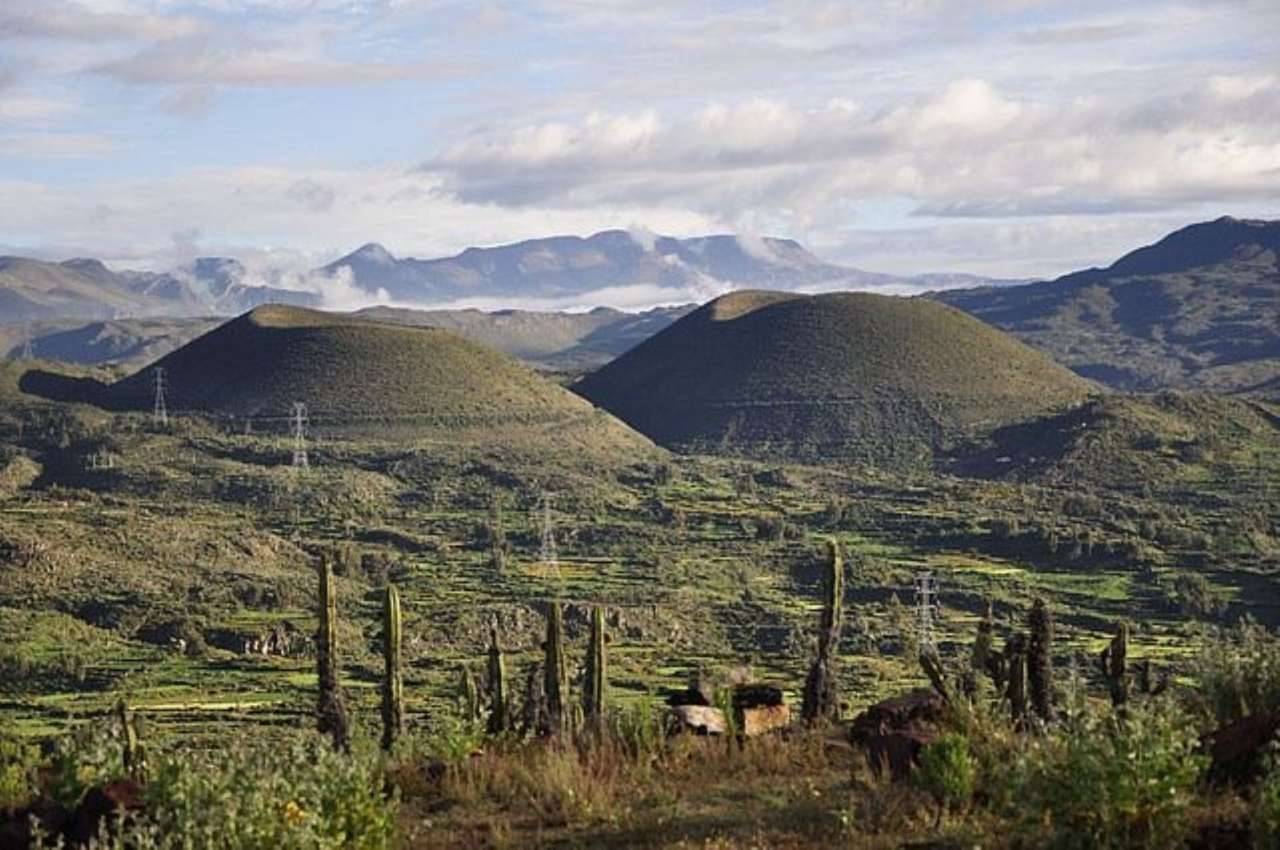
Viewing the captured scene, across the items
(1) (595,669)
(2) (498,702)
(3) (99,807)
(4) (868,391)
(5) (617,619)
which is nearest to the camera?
(3) (99,807)

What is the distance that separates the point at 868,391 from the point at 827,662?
160 meters

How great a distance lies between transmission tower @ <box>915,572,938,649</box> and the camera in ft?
212

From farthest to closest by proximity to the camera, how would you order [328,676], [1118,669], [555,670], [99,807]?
[328,676] → [555,670] → [1118,669] → [99,807]

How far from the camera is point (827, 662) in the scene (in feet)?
66.5

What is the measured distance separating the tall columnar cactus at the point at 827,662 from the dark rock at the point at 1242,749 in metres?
6.48

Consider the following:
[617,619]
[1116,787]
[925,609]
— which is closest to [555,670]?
[1116,787]

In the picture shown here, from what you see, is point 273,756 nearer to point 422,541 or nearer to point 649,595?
point 649,595

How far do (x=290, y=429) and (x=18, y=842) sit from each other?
149432 mm

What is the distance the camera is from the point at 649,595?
87250 millimetres

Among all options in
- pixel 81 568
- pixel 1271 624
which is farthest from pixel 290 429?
pixel 1271 624

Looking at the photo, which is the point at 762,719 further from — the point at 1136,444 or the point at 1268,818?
the point at 1136,444

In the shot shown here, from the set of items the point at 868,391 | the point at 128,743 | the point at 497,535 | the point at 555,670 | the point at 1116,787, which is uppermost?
the point at 868,391

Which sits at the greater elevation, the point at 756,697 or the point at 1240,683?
the point at 1240,683

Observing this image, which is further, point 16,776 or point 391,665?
point 391,665
